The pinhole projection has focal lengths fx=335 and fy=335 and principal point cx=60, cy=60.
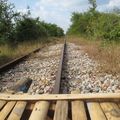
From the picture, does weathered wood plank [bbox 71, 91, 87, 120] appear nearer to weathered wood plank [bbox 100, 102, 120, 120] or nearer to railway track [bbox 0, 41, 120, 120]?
railway track [bbox 0, 41, 120, 120]

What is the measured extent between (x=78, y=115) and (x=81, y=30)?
57523 mm

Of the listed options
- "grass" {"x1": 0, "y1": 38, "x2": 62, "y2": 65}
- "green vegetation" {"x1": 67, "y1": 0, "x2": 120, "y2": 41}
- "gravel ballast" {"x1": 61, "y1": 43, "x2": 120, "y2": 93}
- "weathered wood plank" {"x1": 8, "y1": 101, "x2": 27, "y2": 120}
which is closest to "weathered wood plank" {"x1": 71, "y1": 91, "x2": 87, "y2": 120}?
"weathered wood plank" {"x1": 8, "y1": 101, "x2": 27, "y2": 120}

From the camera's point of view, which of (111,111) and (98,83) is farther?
(98,83)

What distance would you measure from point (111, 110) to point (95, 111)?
0.56 ft

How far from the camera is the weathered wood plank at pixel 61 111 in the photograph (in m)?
3.44

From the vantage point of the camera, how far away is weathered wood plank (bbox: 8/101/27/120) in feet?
11.5

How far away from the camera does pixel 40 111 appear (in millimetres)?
3613

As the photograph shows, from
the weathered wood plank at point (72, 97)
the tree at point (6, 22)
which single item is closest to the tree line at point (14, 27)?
the tree at point (6, 22)

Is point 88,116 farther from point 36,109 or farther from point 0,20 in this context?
point 0,20

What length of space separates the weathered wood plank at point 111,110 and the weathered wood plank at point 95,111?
54 mm

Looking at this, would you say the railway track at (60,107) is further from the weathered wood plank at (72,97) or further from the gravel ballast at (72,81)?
the gravel ballast at (72,81)

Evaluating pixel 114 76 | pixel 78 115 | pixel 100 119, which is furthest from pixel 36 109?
pixel 114 76

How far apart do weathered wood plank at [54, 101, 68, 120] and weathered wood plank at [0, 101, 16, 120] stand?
0.53 metres

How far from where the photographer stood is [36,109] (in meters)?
3.71
